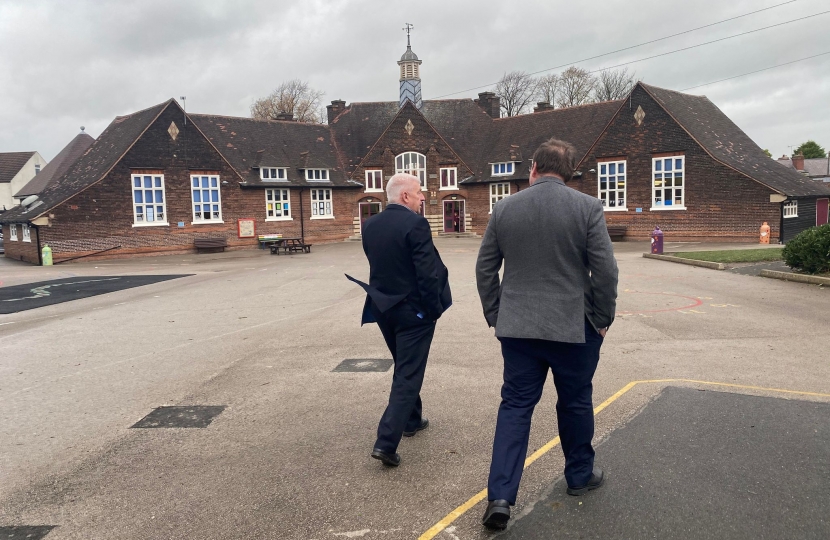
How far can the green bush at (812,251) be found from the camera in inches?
542

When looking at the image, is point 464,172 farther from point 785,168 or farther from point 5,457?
point 5,457

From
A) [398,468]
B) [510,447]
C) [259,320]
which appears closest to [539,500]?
[510,447]

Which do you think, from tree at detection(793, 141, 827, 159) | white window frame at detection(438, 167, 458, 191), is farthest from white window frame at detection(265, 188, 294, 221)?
tree at detection(793, 141, 827, 159)

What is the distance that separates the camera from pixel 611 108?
37.8 metres

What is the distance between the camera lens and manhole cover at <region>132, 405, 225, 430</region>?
542 cm

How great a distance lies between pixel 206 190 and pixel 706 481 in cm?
3323

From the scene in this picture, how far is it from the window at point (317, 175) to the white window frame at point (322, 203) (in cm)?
63

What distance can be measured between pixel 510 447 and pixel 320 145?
39.5 m

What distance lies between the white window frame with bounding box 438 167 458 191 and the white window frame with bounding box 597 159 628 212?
10458mm

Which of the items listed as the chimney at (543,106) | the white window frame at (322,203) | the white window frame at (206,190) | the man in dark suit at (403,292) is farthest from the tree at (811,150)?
the man in dark suit at (403,292)

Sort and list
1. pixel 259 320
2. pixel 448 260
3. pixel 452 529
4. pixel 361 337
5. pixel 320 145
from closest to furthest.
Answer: pixel 452 529, pixel 361 337, pixel 259 320, pixel 448 260, pixel 320 145

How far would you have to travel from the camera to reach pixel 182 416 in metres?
5.64

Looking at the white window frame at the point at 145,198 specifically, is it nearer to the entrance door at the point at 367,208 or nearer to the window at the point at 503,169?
the entrance door at the point at 367,208

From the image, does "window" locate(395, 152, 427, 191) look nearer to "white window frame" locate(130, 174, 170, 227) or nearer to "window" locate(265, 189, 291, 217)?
"window" locate(265, 189, 291, 217)
